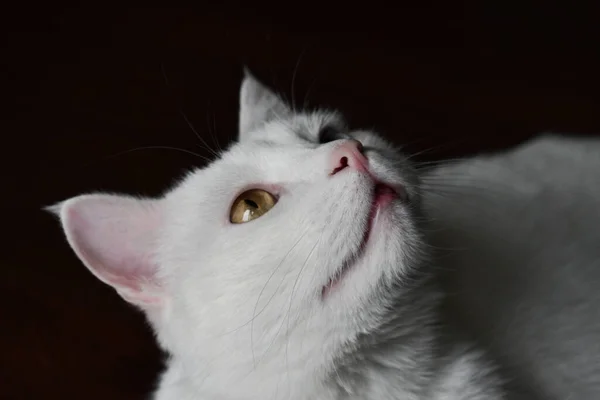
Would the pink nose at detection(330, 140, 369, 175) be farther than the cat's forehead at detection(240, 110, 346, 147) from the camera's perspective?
No

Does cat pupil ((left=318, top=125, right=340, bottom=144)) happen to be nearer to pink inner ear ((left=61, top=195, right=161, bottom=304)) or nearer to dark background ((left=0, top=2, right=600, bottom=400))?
pink inner ear ((left=61, top=195, right=161, bottom=304))

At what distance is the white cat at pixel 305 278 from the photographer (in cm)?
80

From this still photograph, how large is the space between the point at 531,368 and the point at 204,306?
0.56 metres

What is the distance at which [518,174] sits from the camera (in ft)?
4.33

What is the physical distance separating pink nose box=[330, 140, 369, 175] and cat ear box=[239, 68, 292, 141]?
1.15 ft

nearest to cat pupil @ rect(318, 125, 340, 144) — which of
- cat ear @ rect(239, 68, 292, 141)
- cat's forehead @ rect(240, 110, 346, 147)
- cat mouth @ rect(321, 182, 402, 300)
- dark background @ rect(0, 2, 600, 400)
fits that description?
cat's forehead @ rect(240, 110, 346, 147)

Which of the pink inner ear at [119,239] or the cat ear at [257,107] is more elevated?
the cat ear at [257,107]

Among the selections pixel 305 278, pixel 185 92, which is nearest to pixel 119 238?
pixel 305 278

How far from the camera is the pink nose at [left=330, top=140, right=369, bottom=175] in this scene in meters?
0.81

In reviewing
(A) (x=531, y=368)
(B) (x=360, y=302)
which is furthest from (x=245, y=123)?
(A) (x=531, y=368)

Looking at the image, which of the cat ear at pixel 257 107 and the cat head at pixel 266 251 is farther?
the cat ear at pixel 257 107

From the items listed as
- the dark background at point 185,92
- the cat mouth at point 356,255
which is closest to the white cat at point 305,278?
the cat mouth at point 356,255

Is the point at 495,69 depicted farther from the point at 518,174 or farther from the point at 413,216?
the point at 413,216

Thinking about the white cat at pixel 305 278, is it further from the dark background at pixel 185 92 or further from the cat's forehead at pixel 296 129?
the dark background at pixel 185 92
